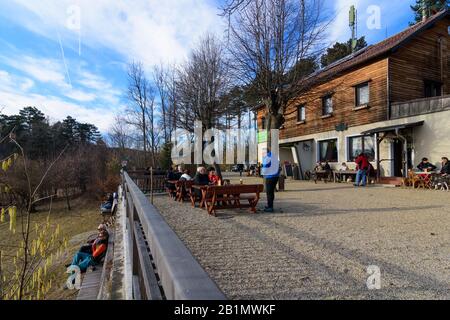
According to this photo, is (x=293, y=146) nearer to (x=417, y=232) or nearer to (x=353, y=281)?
(x=417, y=232)

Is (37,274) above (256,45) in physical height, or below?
below

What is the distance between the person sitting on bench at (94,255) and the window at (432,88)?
1952cm

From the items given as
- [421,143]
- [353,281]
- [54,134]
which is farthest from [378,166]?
[54,134]

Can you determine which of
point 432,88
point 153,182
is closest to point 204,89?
point 153,182

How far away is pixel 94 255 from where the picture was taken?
812 cm

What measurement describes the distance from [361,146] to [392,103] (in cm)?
315

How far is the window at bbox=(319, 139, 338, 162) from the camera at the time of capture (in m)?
20.2

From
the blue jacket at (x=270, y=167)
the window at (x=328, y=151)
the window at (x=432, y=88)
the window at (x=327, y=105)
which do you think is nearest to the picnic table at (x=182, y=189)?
the blue jacket at (x=270, y=167)

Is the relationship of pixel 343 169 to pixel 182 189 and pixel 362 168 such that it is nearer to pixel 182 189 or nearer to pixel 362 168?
pixel 362 168

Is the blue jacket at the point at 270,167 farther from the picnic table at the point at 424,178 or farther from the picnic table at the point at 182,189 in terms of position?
the picnic table at the point at 424,178

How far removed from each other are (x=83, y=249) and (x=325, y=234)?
7406 mm

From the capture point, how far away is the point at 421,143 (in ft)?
48.2

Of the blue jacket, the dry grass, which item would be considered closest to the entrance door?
the blue jacket

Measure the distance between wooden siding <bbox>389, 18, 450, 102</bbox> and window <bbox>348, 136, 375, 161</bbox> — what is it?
2639 mm
